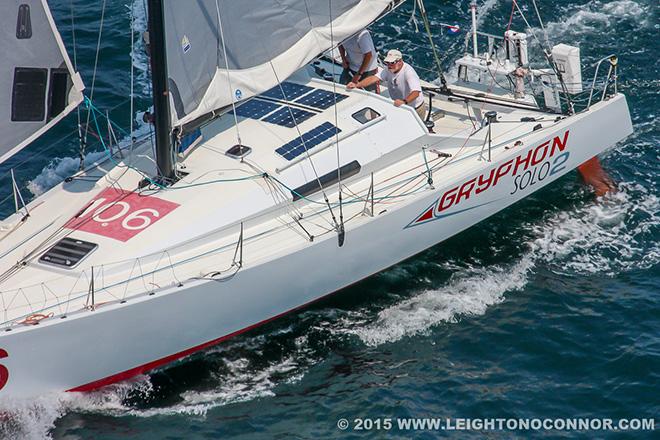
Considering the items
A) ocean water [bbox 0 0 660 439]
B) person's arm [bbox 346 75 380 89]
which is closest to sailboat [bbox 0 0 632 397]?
ocean water [bbox 0 0 660 439]

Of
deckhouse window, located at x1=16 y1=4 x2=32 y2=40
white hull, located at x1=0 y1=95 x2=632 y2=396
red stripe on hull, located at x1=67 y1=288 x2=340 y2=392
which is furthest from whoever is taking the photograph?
red stripe on hull, located at x1=67 y1=288 x2=340 y2=392

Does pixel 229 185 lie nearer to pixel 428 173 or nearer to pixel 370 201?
pixel 370 201

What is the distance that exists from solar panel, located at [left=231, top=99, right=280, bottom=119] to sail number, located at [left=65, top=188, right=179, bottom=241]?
2.16 m

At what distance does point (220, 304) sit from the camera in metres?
12.6

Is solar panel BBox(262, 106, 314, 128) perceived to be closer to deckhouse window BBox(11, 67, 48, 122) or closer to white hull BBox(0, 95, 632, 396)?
white hull BBox(0, 95, 632, 396)

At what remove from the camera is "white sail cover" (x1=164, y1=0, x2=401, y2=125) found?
1295 centimetres

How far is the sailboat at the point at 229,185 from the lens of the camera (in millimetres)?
11867

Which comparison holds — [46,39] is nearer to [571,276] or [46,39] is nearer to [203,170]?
[203,170]

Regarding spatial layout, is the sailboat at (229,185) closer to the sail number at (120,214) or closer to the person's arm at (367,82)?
the sail number at (120,214)

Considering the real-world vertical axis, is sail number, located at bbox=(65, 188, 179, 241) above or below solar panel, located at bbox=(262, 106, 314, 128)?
below

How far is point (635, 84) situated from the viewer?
58.7 feet

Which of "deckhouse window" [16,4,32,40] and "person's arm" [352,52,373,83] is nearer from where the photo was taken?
"deckhouse window" [16,4,32,40]

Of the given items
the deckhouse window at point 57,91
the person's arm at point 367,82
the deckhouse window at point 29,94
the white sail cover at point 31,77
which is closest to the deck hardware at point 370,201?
the person's arm at point 367,82

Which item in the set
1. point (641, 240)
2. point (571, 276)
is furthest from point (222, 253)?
point (641, 240)
